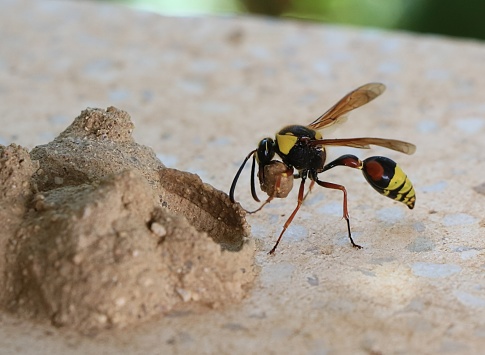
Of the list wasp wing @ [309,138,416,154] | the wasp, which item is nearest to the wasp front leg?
the wasp

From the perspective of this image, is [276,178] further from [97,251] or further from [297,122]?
[297,122]

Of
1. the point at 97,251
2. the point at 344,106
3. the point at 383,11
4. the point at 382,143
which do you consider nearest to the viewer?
the point at 97,251

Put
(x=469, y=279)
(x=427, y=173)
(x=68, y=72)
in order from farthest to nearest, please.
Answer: (x=68, y=72) < (x=427, y=173) < (x=469, y=279)

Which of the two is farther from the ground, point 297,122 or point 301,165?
point 297,122

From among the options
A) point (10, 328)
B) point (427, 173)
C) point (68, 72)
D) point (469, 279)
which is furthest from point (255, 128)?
point (10, 328)

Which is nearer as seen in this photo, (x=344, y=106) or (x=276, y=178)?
(x=276, y=178)

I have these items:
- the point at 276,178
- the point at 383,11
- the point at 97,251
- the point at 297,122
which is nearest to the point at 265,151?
the point at 276,178

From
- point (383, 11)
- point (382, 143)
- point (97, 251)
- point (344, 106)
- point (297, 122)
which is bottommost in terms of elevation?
point (97, 251)

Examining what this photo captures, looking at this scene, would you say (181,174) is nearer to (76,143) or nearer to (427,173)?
(76,143)
